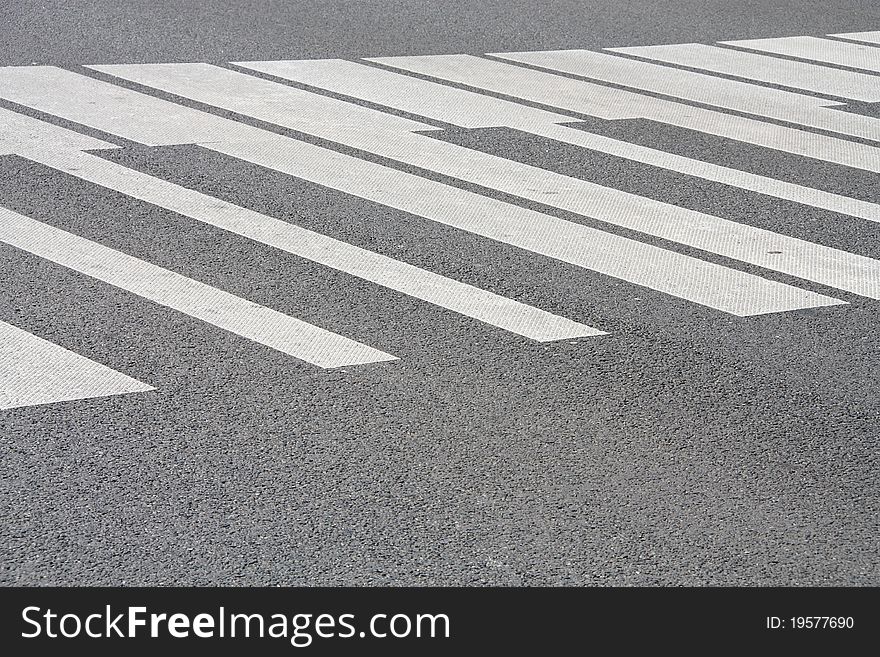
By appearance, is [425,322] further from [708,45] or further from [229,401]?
[708,45]

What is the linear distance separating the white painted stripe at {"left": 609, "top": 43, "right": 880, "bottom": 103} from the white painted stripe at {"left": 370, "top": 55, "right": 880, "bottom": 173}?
1.30 m

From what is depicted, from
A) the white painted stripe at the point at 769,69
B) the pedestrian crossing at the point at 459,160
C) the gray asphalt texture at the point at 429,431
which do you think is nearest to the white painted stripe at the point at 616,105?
the pedestrian crossing at the point at 459,160

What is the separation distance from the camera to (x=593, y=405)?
Result: 174 inches

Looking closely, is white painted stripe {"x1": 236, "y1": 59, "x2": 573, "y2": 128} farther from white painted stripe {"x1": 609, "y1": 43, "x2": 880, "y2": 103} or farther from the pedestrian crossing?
white painted stripe {"x1": 609, "y1": 43, "x2": 880, "y2": 103}

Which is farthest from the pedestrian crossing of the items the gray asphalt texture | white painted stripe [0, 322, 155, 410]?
the gray asphalt texture

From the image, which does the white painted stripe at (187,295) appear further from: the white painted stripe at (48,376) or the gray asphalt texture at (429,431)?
the white painted stripe at (48,376)

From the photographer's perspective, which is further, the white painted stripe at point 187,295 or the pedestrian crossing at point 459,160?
the pedestrian crossing at point 459,160

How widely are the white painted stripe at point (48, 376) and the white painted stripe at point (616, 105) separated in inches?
198

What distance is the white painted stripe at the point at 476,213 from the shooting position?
18.4 feet

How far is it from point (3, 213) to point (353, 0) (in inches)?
279

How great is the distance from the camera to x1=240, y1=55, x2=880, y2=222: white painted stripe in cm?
720

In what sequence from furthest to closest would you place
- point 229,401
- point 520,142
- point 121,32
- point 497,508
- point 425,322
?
point 121,32 → point 520,142 → point 425,322 → point 229,401 → point 497,508

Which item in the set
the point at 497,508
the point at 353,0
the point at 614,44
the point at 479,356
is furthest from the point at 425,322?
the point at 353,0

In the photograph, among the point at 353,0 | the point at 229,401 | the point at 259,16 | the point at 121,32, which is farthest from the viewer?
the point at 353,0
